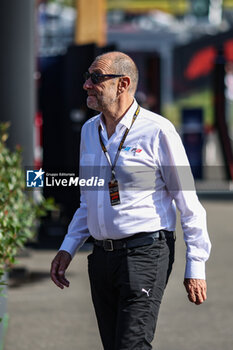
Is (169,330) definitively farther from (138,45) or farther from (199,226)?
(138,45)

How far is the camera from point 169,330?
712 centimetres

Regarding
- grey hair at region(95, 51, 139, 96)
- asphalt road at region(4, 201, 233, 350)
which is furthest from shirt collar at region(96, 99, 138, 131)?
asphalt road at region(4, 201, 233, 350)

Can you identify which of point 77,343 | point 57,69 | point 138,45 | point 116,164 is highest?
A: point 116,164

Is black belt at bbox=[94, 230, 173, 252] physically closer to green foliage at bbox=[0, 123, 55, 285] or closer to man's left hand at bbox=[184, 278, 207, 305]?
man's left hand at bbox=[184, 278, 207, 305]

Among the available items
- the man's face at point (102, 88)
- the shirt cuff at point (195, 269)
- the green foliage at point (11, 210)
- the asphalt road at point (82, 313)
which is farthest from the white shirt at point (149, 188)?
the asphalt road at point (82, 313)

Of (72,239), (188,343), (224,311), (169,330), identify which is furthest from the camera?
(224,311)

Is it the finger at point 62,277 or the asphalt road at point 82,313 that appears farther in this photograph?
the asphalt road at point 82,313

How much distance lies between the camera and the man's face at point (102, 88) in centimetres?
402

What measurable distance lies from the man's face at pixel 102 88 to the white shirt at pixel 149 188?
0.11 m

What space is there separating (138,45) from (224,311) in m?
41.1

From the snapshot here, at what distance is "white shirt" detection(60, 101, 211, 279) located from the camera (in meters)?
3.96

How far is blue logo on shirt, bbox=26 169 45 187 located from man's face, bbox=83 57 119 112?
1.42 ft

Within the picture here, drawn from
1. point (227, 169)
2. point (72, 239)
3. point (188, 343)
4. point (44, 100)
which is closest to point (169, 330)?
point (188, 343)

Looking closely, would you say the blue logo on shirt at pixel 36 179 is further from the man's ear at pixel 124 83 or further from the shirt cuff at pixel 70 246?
the man's ear at pixel 124 83
